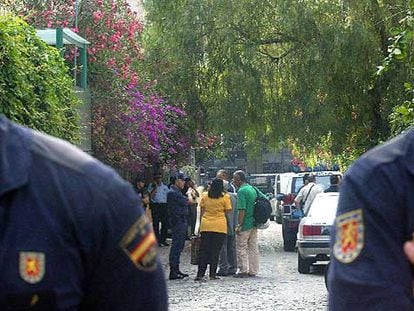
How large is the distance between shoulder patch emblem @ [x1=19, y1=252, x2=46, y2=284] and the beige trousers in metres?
16.7

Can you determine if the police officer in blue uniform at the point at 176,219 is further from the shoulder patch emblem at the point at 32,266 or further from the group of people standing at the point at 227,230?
the shoulder patch emblem at the point at 32,266

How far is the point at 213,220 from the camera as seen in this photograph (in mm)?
17469

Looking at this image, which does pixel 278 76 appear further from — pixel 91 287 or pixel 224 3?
pixel 91 287

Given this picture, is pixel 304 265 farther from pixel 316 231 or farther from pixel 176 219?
pixel 176 219

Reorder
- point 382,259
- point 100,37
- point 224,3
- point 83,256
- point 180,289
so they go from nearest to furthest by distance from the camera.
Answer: point 83,256 < point 382,259 < point 180,289 < point 100,37 < point 224,3

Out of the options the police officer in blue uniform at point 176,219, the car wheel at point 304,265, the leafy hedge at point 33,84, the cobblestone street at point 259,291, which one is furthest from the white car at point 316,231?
the leafy hedge at point 33,84

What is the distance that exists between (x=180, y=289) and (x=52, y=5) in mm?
9809

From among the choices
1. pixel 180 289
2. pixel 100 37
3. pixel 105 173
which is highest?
pixel 100 37

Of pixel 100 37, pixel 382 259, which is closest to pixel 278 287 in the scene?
pixel 100 37

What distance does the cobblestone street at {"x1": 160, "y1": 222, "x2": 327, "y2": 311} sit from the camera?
14.8 meters

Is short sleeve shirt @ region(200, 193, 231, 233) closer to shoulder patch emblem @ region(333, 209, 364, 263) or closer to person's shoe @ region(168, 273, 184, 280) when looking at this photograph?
person's shoe @ region(168, 273, 184, 280)

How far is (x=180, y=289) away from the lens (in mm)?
16984

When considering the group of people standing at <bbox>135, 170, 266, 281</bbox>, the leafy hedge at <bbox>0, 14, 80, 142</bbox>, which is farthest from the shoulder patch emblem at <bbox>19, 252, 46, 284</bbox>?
the group of people standing at <bbox>135, 170, 266, 281</bbox>

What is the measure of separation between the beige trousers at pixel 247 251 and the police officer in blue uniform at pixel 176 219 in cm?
103
